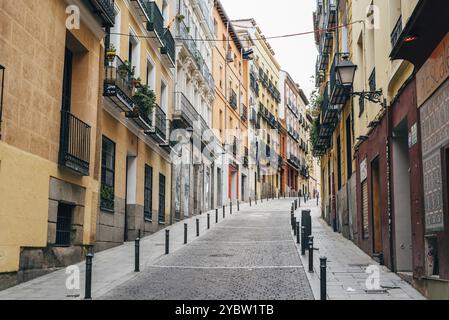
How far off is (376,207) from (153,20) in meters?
11.3

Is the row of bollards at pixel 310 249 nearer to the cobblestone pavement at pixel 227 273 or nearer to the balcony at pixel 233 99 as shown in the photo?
the cobblestone pavement at pixel 227 273

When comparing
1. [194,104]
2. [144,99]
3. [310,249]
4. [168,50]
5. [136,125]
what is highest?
[168,50]

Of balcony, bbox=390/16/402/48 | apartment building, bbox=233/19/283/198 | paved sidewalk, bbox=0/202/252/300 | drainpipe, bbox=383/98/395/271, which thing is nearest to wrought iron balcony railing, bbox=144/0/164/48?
paved sidewalk, bbox=0/202/252/300

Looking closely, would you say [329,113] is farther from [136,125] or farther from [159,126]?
[136,125]

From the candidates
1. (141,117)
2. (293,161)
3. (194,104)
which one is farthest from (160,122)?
(293,161)

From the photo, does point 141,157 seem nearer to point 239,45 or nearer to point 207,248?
point 207,248

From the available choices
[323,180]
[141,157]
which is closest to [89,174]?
[141,157]

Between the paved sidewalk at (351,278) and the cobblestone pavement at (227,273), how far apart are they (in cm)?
43

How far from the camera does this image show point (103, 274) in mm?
12766

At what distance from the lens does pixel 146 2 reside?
68.9ft

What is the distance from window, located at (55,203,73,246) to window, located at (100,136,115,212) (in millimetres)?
2407

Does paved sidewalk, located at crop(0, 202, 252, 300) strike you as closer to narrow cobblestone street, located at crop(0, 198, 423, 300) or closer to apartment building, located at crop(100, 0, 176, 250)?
narrow cobblestone street, located at crop(0, 198, 423, 300)

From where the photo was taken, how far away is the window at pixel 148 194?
21.5 metres

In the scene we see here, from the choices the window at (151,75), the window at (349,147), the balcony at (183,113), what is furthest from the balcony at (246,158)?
the window at (349,147)
